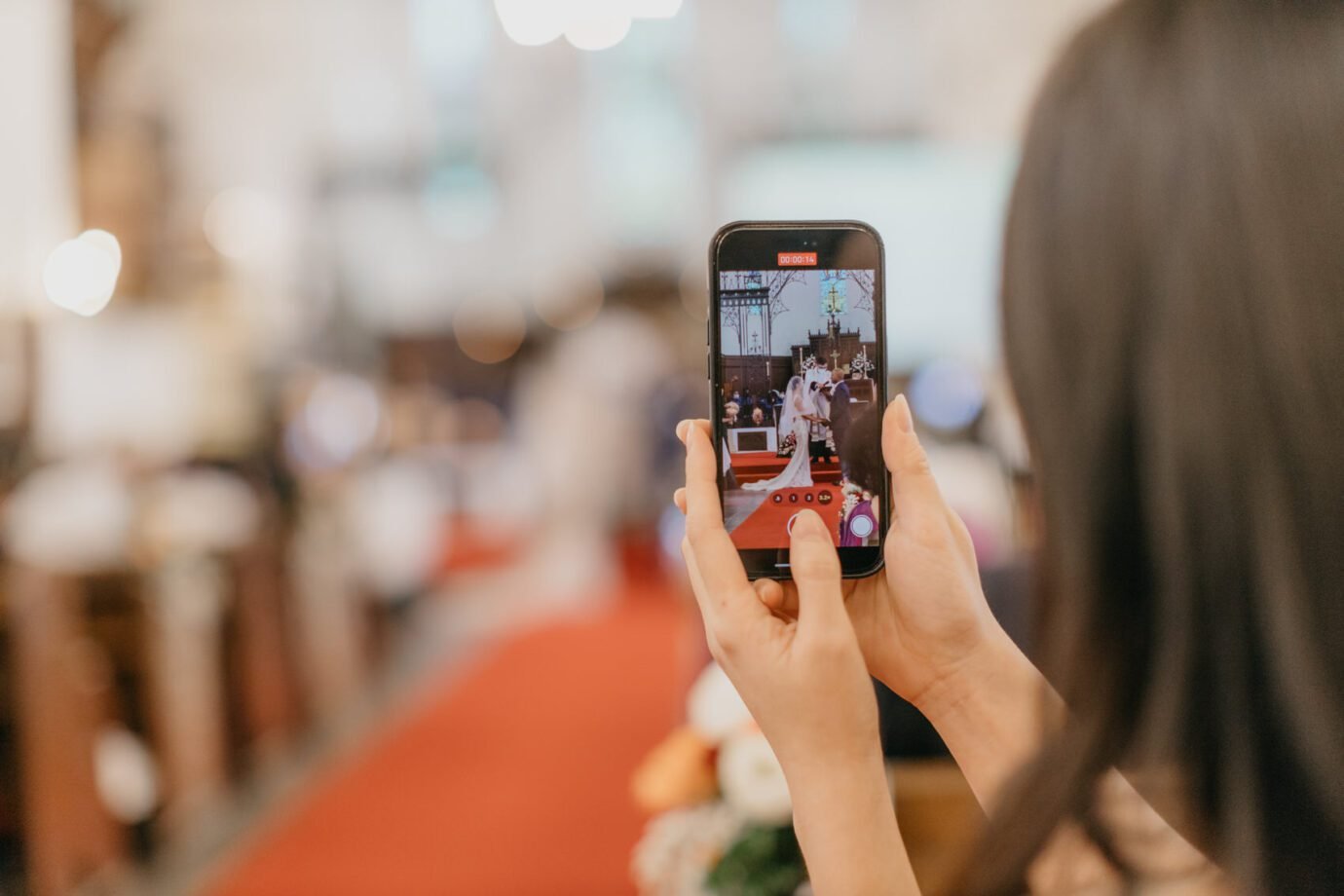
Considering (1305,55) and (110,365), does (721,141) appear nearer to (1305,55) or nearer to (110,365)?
(110,365)

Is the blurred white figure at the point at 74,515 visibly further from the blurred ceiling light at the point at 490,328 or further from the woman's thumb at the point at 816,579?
the blurred ceiling light at the point at 490,328

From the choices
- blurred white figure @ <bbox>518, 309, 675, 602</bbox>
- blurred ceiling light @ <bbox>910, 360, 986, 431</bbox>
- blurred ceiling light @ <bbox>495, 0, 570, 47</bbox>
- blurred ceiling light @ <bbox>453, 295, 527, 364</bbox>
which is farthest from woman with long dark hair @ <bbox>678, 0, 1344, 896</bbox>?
blurred ceiling light @ <bbox>453, 295, 527, 364</bbox>

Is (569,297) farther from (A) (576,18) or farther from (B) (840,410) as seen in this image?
(B) (840,410)

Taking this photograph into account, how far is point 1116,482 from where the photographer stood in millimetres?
613

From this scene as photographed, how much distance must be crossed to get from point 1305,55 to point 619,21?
→ 6439 mm

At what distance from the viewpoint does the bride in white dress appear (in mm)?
771

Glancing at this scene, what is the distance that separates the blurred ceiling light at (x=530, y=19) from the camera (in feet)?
21.5

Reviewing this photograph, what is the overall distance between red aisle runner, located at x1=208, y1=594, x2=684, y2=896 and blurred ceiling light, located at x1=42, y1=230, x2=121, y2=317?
181 centimetres

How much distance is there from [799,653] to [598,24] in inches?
248

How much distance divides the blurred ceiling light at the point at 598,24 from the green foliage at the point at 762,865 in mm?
5863

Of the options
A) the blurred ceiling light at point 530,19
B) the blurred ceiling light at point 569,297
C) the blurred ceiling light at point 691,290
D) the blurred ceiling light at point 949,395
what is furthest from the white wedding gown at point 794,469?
the blurred ceiling light at point 569,297

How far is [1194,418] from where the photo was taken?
1.88 ft

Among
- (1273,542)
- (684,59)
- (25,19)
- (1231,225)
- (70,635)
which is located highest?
(684,59)

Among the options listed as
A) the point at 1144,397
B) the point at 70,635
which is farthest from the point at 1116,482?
the point at 70,635
